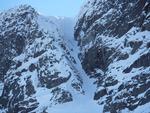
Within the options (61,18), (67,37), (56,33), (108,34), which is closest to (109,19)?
(108,34)

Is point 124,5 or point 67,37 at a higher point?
point 67,37

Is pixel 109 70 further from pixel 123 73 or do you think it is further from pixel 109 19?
pixel 109 19

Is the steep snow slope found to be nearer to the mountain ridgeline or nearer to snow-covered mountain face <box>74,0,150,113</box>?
the mountain ridgeline

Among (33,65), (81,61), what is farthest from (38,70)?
(81,61)

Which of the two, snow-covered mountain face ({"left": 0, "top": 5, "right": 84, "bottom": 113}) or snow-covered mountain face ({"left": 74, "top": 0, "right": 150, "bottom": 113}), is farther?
snow-covered mountain face ({"left": 0, "top": 5, "right": 84, "bottom": 113})

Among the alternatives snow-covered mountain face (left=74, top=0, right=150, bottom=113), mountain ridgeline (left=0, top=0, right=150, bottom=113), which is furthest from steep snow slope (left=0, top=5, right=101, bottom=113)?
snow-covered mountain face (left=74, top=0, right=150, bottom=113)

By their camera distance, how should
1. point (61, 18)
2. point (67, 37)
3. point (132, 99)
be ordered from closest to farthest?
1. point (132, 99)
2. point (67, 37)
3. point (61, 18)

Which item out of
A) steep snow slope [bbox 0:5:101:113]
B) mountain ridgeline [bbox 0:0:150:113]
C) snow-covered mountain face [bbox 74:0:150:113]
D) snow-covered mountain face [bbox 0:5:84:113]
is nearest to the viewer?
snow-covered mountain face [bbox 74:0:150:113]
